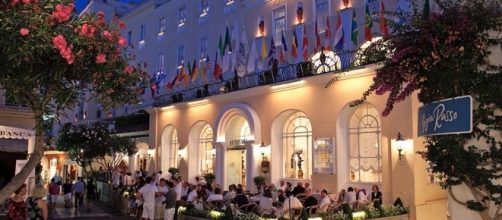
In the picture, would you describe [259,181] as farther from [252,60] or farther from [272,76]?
[252,60]

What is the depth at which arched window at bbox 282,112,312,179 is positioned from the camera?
20062mm

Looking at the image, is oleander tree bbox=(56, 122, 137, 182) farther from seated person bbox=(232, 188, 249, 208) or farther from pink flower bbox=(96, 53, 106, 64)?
pink flower bbox=(96, 53, 106, 64)

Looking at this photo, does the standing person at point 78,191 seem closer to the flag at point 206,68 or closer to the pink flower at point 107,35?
the flag at point 206,68

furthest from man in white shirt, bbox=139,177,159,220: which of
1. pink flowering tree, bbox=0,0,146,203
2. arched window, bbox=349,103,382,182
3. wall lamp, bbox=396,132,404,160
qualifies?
pink flowering tree, bbox=0,0,146,203

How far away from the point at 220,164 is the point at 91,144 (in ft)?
27.7

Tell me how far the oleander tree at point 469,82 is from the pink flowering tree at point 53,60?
343cm

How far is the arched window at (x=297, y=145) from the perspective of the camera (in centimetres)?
2006

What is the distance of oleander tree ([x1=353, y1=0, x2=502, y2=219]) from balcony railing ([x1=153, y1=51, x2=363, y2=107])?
9.23 metres

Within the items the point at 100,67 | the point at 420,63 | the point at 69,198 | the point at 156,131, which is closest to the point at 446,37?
the point at 420,63

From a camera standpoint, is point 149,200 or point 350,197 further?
point 149,200

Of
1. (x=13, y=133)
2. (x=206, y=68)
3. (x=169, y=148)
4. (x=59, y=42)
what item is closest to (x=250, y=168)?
(x=206, y=68)

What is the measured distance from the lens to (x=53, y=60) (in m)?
5.08

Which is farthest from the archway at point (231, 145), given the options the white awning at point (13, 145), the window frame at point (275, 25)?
the white awning at point (13, 145)

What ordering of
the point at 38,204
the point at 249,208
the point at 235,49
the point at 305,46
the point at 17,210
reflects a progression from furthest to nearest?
the point at 235,49
the point at 305,46
the point at 249,208
the point at 38,204
the point at 17,210
